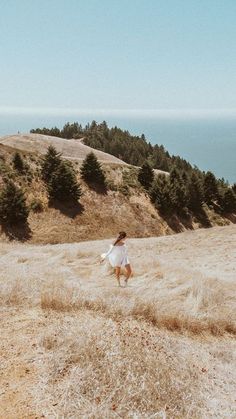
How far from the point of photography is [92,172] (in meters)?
49.7

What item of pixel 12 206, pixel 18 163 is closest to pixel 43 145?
pixel 18 163

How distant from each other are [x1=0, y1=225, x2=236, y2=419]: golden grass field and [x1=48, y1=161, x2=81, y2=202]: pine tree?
3339 cm

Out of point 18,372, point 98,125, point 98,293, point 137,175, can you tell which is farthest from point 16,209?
point 98,125

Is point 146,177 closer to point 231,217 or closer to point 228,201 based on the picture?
point 228,201

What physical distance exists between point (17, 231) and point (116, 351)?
3288 centimetres

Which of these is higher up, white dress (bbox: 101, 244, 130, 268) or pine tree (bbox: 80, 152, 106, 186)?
white dress (bbox: 101, 244, 130, 268)

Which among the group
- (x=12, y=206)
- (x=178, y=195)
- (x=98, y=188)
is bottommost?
(x=178, y=195)

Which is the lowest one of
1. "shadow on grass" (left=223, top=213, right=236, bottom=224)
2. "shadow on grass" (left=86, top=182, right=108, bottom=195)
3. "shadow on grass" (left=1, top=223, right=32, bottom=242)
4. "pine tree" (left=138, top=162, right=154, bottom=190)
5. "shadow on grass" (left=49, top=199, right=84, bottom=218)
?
"shadow on grass" (left=223, top=213, right=236, bottom=224)

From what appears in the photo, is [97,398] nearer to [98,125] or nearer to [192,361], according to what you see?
[192,361]

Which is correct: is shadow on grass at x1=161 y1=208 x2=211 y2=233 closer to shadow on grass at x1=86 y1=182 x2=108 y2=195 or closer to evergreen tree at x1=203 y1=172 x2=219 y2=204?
evergreen tree at x1=203 y1=172 x2=219 y2=204

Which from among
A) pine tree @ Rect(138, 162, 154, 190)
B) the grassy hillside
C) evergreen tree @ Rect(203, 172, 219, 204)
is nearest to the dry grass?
the grassy hillside

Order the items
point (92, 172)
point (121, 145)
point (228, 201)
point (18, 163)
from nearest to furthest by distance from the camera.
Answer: point (18, 163), point (92, 172), point (228, 201), point (121, 145)

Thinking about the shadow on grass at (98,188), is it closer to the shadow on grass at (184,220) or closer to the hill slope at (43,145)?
the shadow on grass at (184,220)

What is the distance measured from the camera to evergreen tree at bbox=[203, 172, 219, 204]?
60281mm
